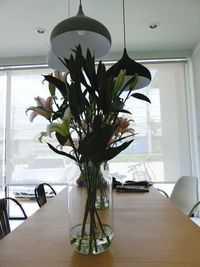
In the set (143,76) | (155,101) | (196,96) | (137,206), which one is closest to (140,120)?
(155,101)

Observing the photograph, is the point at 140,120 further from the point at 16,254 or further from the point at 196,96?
the point at 16,254

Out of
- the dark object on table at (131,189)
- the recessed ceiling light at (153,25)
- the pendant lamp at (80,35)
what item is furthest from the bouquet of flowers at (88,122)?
the recessed ceiling light at (153,25)

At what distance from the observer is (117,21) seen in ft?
11.6

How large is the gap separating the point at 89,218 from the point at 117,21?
3133 millimetres

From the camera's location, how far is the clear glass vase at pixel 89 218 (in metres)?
1.02

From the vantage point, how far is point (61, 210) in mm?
1746

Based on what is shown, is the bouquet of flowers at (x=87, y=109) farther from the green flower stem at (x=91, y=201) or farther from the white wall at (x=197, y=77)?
the white wall at (x=197, y=77)

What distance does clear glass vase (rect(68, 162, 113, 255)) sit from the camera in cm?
102

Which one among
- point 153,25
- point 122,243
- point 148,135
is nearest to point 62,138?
point 122,243

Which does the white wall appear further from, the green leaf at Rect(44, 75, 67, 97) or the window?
the green leaf at Rect(44, 75, 67, 97)

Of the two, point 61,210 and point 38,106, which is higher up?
point 38,106

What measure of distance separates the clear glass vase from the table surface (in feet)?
0.12

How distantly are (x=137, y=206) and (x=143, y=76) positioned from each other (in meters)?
1.05

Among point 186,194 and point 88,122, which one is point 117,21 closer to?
point 186,194
